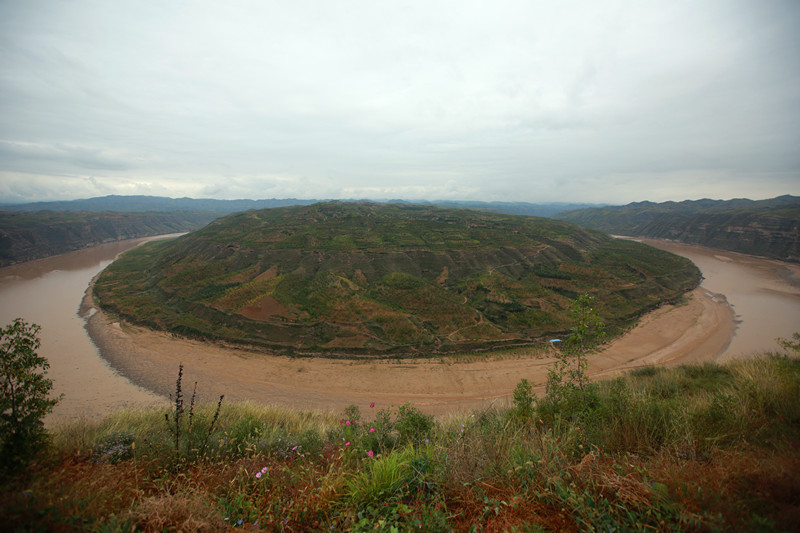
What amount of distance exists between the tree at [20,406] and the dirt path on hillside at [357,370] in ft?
62.9

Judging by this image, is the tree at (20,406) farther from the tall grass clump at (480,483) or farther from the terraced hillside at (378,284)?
the terraced hillside at (378,284)

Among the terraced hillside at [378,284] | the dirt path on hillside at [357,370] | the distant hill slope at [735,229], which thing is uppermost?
the distant hill slope at [735,229]

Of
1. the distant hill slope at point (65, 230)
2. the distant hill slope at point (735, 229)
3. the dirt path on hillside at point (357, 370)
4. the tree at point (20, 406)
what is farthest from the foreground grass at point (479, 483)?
the distant hill slope at point (735, 229)

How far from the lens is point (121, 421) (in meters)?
7.67

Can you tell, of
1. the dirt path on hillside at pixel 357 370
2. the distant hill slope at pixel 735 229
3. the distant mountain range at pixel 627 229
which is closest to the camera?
the dirt path on hillside at pixel 357 370

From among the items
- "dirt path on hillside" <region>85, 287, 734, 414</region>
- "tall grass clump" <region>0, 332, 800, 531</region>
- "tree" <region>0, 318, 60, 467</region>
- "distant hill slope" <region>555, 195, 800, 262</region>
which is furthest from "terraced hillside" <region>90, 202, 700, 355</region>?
"distant hill slope" <region>555, 195, 800, 262</region>

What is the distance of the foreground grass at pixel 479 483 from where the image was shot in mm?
2779

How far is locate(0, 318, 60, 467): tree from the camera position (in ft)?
11.6

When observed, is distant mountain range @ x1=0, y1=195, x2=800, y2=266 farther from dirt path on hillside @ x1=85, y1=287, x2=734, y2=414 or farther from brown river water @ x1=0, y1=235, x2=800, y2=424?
dirt path on hillside @ x1=85, y1=287, x2=734, y2=414

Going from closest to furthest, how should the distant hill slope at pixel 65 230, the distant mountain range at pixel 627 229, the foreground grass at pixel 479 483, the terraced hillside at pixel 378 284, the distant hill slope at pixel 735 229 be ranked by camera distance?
the foreground grass at pixel 479 483, the terraced hillside at pixel 378 284, the distant hill slope at pixel 65 230, the distant mountain range at pixel 627 229, the distant hill slope at pixel 735 229

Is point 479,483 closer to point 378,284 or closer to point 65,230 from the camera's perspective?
point 378,284

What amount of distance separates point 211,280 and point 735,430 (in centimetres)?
4965

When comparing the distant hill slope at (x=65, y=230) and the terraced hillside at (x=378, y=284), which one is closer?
the terraced hillside at (x=378, y=284)

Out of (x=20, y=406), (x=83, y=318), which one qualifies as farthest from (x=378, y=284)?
(x=83, y=318)
